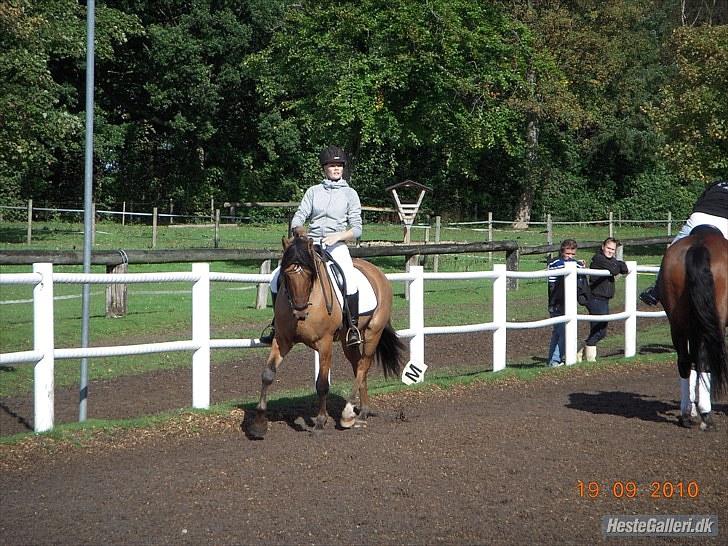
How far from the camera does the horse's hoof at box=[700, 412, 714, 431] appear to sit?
29.0 ft

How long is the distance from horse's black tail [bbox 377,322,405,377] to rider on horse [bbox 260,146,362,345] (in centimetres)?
104

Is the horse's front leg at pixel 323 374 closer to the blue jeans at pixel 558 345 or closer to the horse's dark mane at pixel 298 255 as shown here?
the horse's dark mane at pixel 298 255

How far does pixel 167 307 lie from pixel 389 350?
9.05 metres

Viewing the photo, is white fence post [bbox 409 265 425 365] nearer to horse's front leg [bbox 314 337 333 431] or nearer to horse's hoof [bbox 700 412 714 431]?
horse's front leg [bbox 314 337 333 431]

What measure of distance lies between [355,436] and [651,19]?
53224 millimetres

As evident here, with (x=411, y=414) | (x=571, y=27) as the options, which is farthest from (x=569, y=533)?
(x=571, y=27)

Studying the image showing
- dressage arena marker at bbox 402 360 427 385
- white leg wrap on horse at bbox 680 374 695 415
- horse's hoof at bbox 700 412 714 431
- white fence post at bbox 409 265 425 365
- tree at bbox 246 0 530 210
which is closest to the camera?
horse's hoof at bbox 700 412 714 431

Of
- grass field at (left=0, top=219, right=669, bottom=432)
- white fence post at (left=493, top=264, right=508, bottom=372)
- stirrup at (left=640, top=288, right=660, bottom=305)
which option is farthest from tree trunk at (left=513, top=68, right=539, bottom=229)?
stirrup at (left=640, top=288, right=660, bottom=305)

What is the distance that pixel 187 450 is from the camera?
7719 millimetres

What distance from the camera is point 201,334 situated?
903 centimetres

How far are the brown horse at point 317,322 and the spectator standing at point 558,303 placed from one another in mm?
5030

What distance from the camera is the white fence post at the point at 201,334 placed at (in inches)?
355

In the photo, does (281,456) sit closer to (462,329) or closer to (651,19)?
(462,329)

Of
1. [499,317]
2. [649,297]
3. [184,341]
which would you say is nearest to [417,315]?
[499,317]
